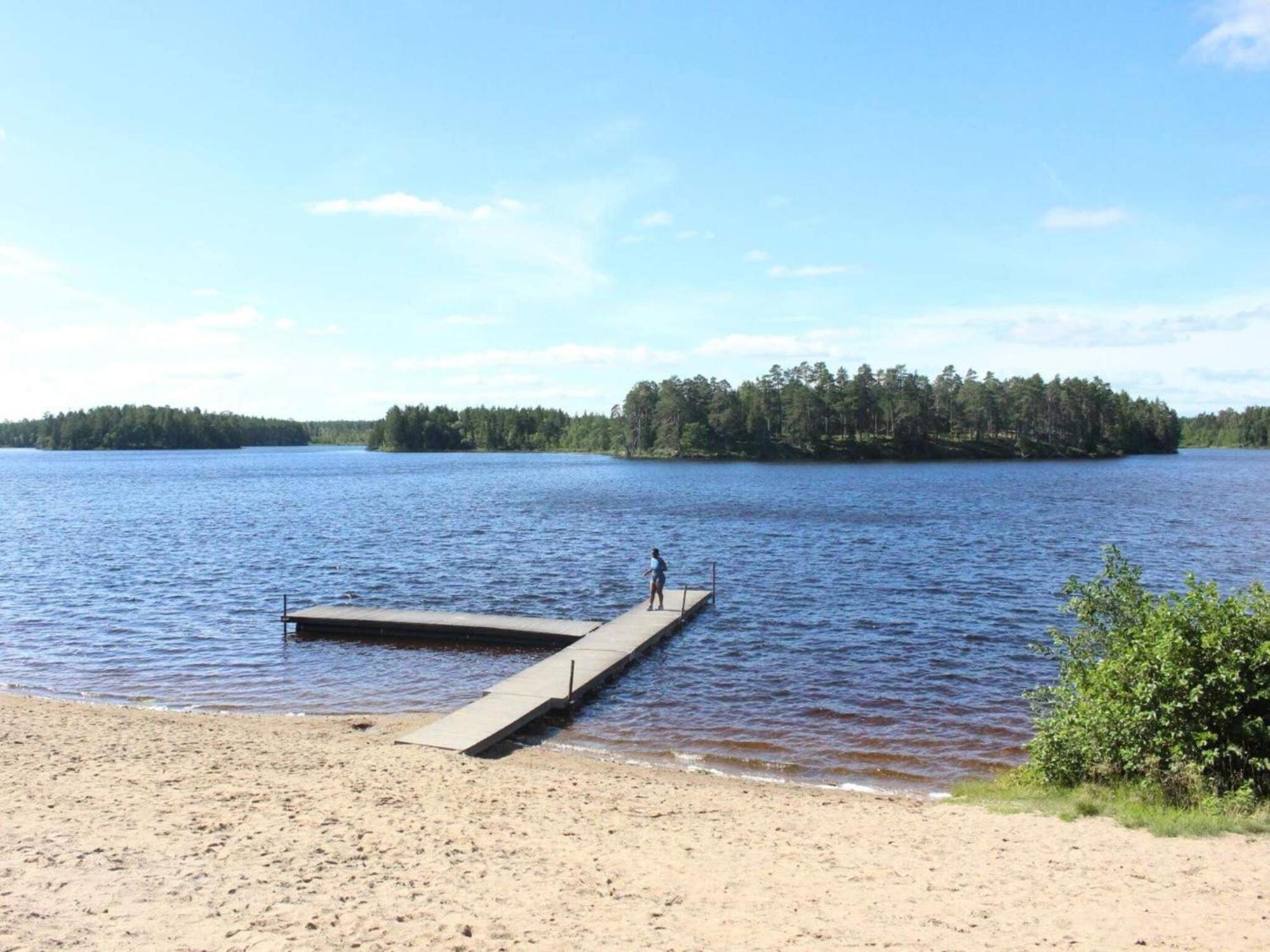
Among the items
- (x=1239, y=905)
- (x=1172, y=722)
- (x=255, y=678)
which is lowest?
(x=255, y=678)

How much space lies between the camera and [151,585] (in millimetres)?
34844

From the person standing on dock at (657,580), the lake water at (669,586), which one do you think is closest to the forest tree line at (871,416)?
the lake water at (669,586)

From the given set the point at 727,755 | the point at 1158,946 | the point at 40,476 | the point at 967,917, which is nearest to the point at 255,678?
the point at 727,755

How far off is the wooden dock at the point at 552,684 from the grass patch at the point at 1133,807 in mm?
8050

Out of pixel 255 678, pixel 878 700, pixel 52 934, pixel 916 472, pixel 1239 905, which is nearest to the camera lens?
pixel 52 934

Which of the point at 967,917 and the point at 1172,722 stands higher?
the point at 1172,722

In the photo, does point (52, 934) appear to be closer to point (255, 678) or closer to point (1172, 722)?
point (1172, 722)

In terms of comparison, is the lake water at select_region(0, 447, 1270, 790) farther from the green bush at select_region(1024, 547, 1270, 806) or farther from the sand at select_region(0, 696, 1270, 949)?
the sand at select_region(0, 696, 1270, 949)

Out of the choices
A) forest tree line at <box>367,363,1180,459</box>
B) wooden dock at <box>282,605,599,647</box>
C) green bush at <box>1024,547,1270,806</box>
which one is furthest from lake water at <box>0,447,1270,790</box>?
forest tree line at <box>367,363,1180,459</box>

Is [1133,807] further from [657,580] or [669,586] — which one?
[669,586]

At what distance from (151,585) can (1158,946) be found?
3595cm

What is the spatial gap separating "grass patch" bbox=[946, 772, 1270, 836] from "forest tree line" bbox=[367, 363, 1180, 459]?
142245 millimetres

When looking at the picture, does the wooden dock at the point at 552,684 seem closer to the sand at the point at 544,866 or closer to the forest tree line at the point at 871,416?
the sand at the point at 544,866

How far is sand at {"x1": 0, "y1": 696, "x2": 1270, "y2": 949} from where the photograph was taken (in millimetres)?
8102
